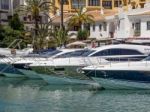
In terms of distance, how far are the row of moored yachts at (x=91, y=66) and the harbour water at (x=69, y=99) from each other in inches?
23.8

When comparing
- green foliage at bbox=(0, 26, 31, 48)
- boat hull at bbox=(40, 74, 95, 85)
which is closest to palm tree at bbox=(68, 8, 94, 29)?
green foliage at bbox=(0, 26, 31, 48)

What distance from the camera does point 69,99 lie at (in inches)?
1281

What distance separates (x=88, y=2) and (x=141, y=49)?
7018 centimetres

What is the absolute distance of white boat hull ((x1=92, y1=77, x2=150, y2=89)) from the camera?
34.2 m

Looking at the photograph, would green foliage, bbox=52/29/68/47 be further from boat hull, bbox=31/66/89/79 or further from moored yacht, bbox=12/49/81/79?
boat hull, bbox=31/66/89/79

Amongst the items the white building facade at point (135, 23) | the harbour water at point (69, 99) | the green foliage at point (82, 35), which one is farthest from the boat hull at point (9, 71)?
the green foliage at point (82, 35)

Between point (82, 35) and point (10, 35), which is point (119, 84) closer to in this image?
point (82, 35)

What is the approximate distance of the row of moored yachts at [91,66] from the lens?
34000 millimetres

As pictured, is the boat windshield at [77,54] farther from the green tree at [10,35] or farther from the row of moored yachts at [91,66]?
the green tree at [10,35]

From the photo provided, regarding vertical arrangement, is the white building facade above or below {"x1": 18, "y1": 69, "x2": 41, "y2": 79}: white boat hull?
above

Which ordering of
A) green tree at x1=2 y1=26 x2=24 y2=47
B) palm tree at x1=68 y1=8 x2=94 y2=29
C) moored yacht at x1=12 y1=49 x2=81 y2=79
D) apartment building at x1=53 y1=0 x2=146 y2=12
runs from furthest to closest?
1. apartment building at x1=53 y1=0 x2=146 y2=12
2. palm tree at x1=68 y1=8 x2=94 y2=29
3. green tree at x1=2 y1=26 x2=24 y2=47
4. moored yacht at x1=12 y1=49 x2=81 y2=79

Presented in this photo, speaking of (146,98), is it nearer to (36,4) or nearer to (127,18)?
(127,18)

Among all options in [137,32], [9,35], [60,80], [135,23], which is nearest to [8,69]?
[60,80]

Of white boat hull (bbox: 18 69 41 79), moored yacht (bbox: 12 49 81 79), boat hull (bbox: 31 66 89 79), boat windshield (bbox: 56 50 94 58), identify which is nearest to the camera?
boat hull (bbox: 31 66 89 79)
